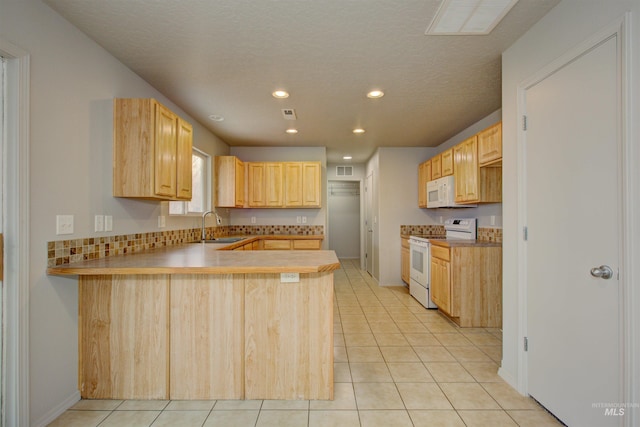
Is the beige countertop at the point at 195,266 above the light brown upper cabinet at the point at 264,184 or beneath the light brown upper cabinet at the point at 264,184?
beneath

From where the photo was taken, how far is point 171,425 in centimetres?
176

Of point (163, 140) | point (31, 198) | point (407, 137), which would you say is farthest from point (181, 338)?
point (407, 137)

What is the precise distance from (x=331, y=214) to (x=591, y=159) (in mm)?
7348

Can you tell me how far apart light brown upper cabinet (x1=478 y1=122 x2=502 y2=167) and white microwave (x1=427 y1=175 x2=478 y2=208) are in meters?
0.71

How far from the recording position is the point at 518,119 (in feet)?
7.04

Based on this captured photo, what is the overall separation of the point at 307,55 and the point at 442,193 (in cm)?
283

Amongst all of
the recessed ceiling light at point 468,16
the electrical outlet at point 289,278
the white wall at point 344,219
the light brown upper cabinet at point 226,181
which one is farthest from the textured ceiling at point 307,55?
the white wall at point 344,219

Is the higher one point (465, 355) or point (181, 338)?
point (181, 338)

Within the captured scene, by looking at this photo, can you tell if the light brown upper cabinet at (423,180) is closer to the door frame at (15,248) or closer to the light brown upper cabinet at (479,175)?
the light brown upper cabinet at (479,175)

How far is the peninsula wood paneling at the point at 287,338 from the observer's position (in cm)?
199

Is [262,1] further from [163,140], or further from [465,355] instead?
[465,355]

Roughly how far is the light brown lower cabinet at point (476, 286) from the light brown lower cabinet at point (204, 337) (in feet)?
6.75

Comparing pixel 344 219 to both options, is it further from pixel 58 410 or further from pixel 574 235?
pixel 58 410

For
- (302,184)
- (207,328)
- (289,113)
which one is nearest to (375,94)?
(289,113)
